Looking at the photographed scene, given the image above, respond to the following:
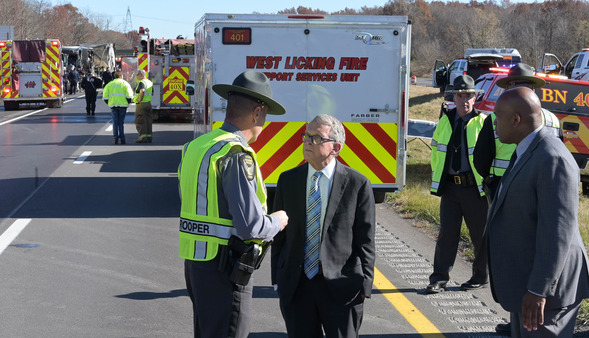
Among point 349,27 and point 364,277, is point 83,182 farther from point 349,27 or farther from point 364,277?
point 364,277

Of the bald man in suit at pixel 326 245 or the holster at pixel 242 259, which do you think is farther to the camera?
the bald man in suit at pixel 326 245

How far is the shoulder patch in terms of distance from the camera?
3897mm

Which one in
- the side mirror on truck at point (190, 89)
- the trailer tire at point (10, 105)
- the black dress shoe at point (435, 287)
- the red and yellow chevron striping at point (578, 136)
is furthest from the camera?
the trailer tire at point (10, 105)

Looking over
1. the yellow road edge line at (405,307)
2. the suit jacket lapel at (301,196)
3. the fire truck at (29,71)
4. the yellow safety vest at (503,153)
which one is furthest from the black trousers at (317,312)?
the fire truck at (29,71)

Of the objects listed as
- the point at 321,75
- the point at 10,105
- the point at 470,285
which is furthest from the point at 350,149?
the point at 10,105

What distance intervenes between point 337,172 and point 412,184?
9166 mm

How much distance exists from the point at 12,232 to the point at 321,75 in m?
4.13

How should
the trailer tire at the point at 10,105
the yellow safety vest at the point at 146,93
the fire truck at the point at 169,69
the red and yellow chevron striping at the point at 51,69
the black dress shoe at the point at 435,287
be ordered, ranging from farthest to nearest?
the trailer tire at the point at 10,105, the red and yellow chevron striping at the point at 51,69, the fire truck at the point at 169,69, the yellow safety vest at the point at 146,93, the black dress shoe at the point at 435,287

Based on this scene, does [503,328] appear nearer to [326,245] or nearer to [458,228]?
[458,228]

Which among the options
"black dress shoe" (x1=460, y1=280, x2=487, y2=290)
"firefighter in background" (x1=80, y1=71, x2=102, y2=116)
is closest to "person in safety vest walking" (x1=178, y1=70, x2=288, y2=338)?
"black dress shoe" (x1=460, y1=280, x2=487, y2=290)

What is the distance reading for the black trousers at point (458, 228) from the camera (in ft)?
23.4

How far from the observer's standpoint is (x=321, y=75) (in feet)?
31.3

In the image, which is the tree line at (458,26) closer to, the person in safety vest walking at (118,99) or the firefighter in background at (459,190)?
the person in safety vest walking at (118,99)

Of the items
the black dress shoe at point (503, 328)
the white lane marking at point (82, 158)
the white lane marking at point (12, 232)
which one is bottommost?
the white lane marking at point (82, 158)
